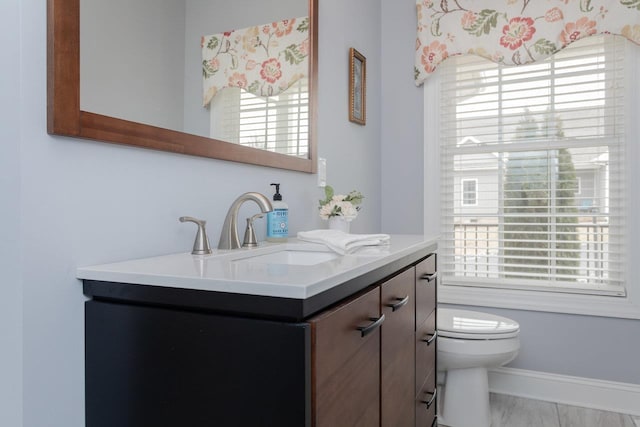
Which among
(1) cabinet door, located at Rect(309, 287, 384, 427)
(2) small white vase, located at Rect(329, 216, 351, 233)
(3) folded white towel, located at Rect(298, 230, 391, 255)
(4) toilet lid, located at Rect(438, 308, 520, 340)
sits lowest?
(4) toilet lid, located at Rect(438, 308, 520, 340)

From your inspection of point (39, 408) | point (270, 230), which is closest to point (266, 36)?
point (270, 230)

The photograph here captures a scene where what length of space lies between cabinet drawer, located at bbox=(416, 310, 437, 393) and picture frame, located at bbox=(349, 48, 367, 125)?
3.72 ft

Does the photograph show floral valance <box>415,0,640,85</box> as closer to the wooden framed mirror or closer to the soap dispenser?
the soap dispenser

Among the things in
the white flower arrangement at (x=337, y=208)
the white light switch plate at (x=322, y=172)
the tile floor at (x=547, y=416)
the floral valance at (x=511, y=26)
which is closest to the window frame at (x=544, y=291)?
the floral valance at (x=511, y=26)

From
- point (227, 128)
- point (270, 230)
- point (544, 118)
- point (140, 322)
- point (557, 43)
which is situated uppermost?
point (557, 43)

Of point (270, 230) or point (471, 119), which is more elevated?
point (471, 119)

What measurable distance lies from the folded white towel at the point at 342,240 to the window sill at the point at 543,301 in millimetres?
1344

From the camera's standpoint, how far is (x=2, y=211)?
0.88 m

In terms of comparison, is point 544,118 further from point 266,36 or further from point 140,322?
point 140,322

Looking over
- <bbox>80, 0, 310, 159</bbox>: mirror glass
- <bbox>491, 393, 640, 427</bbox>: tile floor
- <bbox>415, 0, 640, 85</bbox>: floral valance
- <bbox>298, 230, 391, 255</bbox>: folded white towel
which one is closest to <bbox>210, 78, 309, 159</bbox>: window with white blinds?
<bbox>80, 0, 310, 159</bbox>: mirror glass

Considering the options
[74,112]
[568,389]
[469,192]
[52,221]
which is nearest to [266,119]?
[74,112]

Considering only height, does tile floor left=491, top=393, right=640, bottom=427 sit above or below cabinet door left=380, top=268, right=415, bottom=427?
below

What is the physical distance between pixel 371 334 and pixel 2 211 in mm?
813

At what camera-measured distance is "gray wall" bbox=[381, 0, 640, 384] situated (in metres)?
2.48
